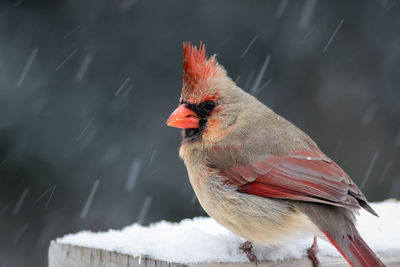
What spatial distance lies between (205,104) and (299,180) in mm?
554

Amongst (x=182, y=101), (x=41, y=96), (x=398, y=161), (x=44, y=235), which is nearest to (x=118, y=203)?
(x=44, y=235)

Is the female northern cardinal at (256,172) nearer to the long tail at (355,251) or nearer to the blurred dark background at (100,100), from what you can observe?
the long tail at (355,251)

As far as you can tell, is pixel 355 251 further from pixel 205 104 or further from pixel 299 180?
pixel 205 104

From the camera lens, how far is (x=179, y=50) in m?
3.87

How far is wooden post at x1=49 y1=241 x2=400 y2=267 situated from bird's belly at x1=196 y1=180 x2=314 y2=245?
4.0 inches

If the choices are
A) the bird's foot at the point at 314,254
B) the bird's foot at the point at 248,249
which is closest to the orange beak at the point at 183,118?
the bird's foot at the point at 248,249

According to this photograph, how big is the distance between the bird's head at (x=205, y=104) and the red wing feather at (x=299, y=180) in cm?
25

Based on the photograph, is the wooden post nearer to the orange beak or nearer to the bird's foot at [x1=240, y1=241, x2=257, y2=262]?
the bird's foot at [x1=240, y1=241, x2=257, y2=262]

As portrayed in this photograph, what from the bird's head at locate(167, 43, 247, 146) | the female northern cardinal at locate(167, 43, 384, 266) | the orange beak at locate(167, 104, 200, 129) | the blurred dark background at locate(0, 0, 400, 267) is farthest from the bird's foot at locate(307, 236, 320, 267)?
the blurred dark background at locate(0, 0, 400, 267)

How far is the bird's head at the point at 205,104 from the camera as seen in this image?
7.78ft

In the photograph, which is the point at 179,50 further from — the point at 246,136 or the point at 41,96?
the point at 246,136

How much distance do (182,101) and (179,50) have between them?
1466 millimetres

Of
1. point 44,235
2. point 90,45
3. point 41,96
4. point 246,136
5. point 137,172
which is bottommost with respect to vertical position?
point 44,235

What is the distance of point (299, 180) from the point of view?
2.17 metres
